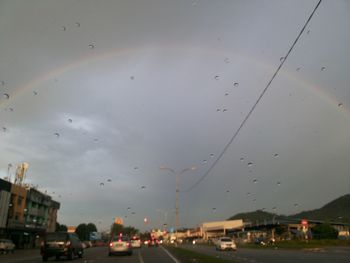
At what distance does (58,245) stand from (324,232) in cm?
8279

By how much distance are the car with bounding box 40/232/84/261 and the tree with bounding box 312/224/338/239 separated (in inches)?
3055

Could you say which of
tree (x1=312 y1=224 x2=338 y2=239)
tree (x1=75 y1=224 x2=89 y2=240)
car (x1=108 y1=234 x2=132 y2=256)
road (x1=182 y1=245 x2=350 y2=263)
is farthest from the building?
tree (x1=75 y1=224 x2=89 y2=240)

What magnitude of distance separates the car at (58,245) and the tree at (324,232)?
77589 mm

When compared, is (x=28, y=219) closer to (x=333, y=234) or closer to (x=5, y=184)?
(x=5, y=184)

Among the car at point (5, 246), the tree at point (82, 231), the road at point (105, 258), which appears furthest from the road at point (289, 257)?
the tree at point (82, 231)

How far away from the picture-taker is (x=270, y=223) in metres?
90.5

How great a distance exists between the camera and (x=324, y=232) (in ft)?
325

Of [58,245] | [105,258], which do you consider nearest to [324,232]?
[105,258]

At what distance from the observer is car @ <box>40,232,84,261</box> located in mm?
28797

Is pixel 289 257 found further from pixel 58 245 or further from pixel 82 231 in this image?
pixel 82 231

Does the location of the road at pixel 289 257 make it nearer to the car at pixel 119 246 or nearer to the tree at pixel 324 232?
the car at pixel 119 246

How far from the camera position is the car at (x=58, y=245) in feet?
94.5

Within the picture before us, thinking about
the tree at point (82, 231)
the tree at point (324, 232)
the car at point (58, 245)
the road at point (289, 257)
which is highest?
the tree at point (82, 231)

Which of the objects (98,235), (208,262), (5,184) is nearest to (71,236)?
(208,262)
